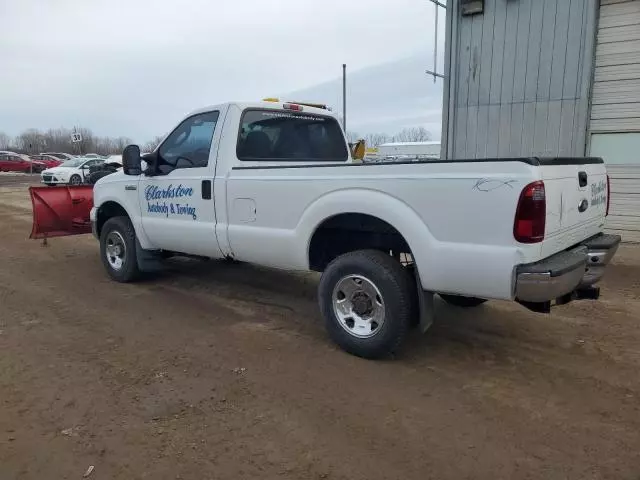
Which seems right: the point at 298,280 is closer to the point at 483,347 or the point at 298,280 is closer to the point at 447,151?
the point at 483,347

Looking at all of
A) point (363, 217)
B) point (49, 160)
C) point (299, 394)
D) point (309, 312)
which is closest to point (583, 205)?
point (363, 217)

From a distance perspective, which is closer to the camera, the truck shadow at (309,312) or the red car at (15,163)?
the truck shadow at (309,312)

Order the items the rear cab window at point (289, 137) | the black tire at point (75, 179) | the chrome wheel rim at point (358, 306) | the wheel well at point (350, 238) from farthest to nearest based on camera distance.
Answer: the black tire at point (75, 179)
the rear cab window at point (289, 137)
the wheel well at point (350, 238)
the chrome wheel rim at point (358, 306)

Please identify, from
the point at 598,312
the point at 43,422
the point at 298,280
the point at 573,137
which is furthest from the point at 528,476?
the point at 573,137

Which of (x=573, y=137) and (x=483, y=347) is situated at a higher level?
(x=573, y=137)

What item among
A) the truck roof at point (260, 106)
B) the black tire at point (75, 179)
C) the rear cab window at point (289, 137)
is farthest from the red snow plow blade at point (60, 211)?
the black tire at point (75, 179)

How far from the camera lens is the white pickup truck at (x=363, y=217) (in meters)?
3.28

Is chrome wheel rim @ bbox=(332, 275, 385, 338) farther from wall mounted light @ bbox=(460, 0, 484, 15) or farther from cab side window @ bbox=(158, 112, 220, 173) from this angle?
wall mounted light @ bbox=(460, 0, 484, 15)

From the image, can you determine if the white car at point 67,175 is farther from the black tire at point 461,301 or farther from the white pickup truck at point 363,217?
the black tire at point 461,301

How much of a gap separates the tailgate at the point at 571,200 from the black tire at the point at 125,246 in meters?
4.75

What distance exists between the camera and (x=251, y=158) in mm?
5223

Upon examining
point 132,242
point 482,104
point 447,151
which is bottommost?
point 132,242

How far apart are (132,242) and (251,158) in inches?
81.5

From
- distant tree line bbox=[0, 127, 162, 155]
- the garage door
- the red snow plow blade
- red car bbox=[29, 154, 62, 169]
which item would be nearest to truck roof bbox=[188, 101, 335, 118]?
the red snow plow blade
